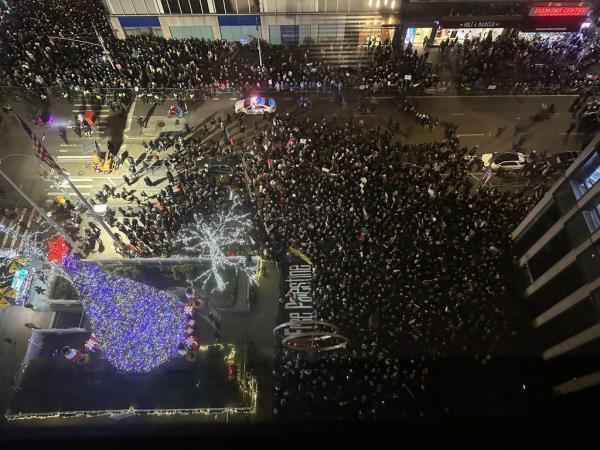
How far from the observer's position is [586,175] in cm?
2538

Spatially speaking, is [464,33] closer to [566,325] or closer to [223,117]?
[223,117]

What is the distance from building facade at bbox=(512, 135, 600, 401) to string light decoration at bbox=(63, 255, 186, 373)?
2333 cm

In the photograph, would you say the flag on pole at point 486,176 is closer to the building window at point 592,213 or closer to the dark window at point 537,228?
the dark window at point 537,228

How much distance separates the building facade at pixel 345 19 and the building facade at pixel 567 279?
988 inches

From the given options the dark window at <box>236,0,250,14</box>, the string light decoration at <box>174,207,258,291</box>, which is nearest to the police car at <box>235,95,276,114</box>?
the dark window at <box>236,0,250,14</box>

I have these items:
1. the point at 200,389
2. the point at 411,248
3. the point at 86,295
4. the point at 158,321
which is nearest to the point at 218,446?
the point at 200,389

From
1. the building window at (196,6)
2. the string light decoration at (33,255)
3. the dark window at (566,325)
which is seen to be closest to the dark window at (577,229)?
the dark window at (566,325)

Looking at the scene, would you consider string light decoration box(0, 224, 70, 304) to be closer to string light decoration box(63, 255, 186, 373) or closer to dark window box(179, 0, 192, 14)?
string light decoration box(63, 255, 186, 373)

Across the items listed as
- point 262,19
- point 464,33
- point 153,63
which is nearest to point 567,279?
point 464,33

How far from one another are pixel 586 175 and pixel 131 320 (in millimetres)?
29031

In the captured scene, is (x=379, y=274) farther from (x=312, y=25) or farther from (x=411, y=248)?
(x=312, y=25)

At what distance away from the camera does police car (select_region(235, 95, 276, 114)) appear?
41125mm

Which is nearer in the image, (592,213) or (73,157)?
(592,213)

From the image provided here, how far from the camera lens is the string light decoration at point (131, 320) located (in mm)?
26641
